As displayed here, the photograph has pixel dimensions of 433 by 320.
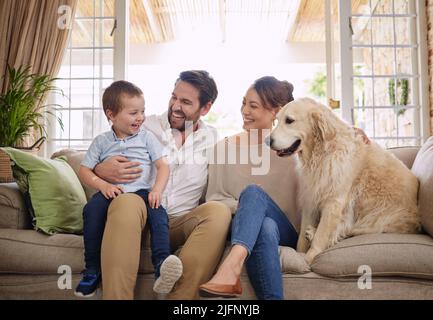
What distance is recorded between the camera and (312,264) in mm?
1734

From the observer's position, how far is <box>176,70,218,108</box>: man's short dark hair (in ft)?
7.14

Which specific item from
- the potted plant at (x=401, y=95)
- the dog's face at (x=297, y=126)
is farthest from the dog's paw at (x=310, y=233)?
the potted plant at (x=401, y=95)

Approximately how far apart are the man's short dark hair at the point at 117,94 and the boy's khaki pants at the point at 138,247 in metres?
0.46

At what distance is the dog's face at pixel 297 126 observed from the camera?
195cm

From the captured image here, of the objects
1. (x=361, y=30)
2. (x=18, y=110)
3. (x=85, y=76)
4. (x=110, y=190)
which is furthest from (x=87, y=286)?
(x=361, y=30)

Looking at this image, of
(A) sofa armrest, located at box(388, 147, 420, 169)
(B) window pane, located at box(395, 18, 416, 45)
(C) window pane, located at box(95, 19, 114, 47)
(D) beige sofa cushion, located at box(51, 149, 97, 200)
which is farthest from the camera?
(C) window pane, located at box(95, 19, 114, 47)

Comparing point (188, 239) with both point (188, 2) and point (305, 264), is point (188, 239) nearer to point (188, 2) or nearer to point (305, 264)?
point (305, 264)

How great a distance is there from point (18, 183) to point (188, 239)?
88 cm

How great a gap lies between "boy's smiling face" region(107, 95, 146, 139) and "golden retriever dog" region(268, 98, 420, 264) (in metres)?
0.61

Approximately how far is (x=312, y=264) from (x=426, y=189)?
596 millimetres

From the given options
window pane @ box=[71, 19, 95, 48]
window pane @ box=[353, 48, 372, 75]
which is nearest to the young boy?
window pane @ box=[71, 19, 95, 48]

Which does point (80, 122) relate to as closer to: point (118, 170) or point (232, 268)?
point (118, 170)

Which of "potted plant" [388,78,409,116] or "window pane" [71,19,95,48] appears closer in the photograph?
"potted plant" [388,78,409,116]

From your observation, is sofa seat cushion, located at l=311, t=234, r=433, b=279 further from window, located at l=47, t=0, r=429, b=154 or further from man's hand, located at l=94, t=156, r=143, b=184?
window, located at l=47, t=0, r=429, b=154
